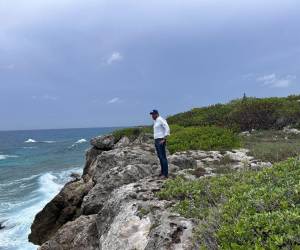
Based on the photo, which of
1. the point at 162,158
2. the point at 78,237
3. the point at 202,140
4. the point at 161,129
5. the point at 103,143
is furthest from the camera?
the point at 103,143

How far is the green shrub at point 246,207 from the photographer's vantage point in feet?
21.5

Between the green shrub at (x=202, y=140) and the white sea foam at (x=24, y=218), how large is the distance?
8.78 meters

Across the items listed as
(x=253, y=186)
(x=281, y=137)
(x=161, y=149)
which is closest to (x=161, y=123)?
(x=161, y=149)

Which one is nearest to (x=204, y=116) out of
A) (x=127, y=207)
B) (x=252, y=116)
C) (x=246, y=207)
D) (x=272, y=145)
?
(x=252, y=116)

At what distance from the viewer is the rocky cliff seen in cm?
898

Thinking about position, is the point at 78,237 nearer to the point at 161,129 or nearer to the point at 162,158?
the point at 162,158

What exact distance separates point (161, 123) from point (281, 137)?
36.3 ft

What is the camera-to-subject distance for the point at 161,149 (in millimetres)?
13719

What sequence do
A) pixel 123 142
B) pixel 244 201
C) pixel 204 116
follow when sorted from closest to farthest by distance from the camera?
pixel 244 201, pixel 123 142, pixel 204 116

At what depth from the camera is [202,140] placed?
64.8 ft

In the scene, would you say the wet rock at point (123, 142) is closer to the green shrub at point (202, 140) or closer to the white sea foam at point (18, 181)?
the green shrub at point (202, 140)

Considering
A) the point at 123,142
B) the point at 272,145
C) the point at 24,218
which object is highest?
the point at 123,142

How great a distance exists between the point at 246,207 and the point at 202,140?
11927mm

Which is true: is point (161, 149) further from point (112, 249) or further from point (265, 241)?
point (265, 241)
